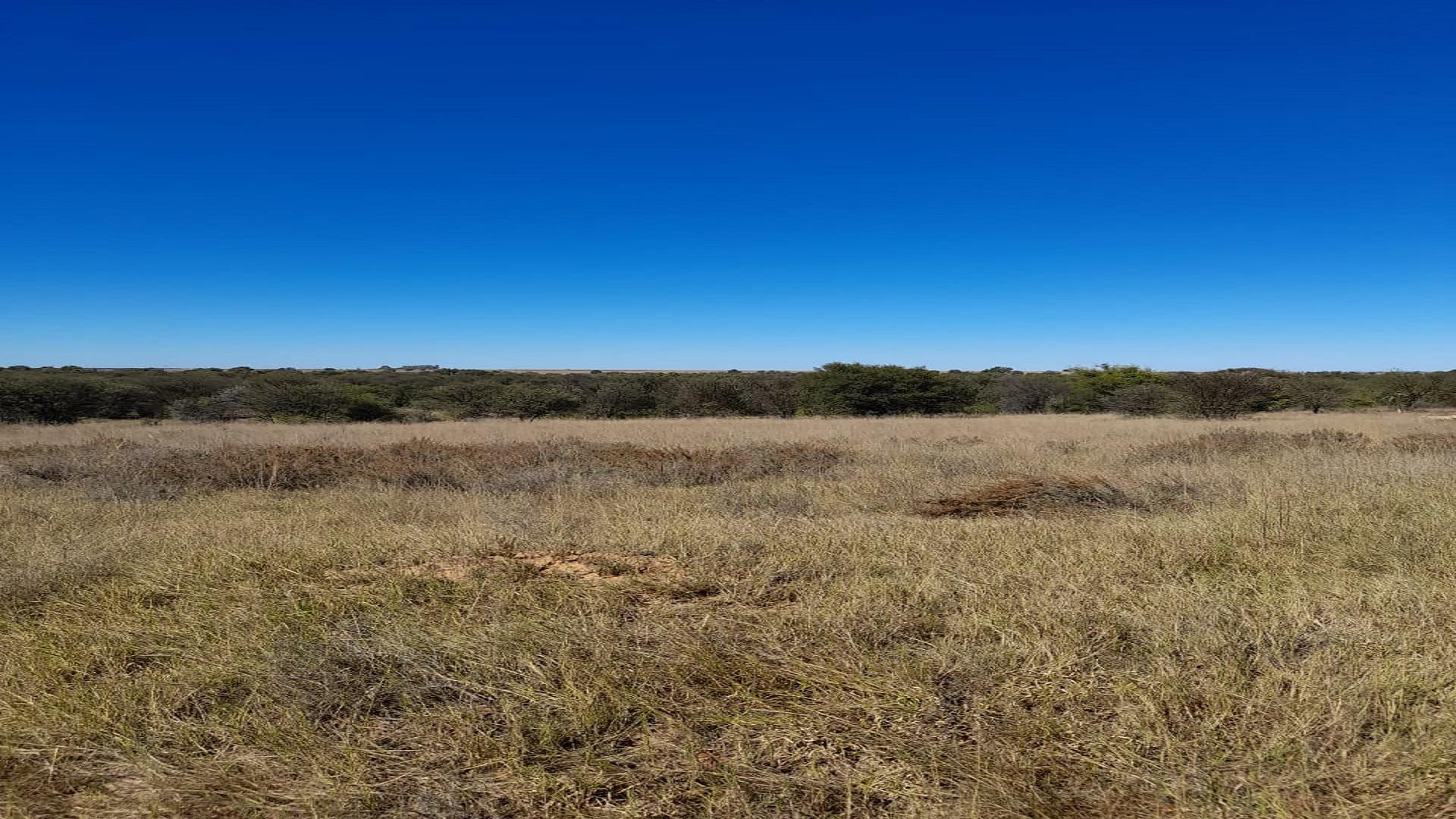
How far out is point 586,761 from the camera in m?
2.37

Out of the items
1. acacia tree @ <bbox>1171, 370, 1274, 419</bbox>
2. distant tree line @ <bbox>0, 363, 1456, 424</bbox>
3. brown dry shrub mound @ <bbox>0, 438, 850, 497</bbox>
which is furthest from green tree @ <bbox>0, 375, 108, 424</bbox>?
acacia tree @ <bbox>1171, 370, 1274, 419</bbox>

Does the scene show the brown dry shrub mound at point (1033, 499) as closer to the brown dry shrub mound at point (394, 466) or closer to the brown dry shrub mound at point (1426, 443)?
the brown dry shrub mound at point (394, 466)

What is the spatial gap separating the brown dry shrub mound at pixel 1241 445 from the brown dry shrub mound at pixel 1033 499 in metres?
4.62

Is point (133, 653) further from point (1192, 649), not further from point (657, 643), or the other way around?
point (1192, 649)

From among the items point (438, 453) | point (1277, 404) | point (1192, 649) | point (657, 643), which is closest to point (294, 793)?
point (657, 643)

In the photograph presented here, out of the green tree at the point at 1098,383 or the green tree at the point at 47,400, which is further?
the green tree at the point at 1098,383

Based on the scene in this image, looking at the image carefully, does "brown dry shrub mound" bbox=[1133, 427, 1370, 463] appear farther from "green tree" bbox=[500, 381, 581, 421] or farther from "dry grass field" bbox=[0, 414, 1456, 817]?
"green tree" bbox=[500, 381, 581, 421]

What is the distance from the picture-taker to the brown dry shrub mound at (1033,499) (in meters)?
6.73

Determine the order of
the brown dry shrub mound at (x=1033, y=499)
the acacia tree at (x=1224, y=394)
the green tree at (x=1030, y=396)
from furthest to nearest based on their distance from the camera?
the green tree at (x=1030, y=396)
the acacia tree at (x=1224, y=394)
the brown dry shrub mound at (x=1033, y=499)

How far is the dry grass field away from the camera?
2.21 metres

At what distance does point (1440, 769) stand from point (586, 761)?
263cm

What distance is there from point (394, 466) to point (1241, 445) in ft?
44.8

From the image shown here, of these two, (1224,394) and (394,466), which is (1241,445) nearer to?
(394,466)

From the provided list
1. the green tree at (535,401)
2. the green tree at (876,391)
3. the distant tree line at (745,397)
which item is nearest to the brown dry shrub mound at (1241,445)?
the distant tree line at (745,397)
